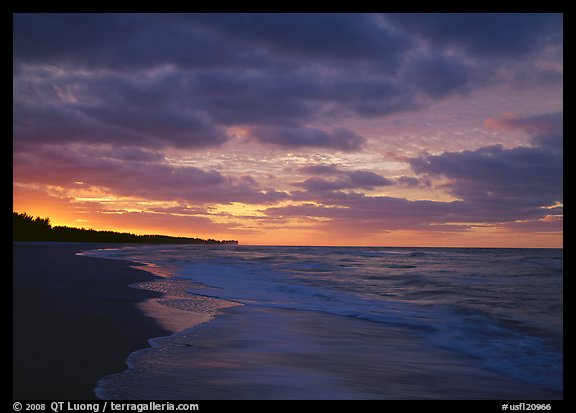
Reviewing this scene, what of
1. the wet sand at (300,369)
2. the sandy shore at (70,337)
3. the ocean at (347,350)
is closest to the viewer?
the sandy shore at (70,337)

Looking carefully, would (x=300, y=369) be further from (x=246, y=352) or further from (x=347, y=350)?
(x=347, y=350)

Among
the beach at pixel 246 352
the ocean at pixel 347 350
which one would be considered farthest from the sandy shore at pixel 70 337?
the ocean at pixel 347 350

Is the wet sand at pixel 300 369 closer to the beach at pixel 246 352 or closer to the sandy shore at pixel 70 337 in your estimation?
the beach at pixel 246 352

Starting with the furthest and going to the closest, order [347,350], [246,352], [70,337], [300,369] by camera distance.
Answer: [347,350] → [246,352] → [70,337] → [300,369]

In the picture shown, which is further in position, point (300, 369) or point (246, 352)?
point (246, 352)

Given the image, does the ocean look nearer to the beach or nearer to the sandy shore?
the beach

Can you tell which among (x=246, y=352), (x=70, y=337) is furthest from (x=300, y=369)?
(x=70, y=337)


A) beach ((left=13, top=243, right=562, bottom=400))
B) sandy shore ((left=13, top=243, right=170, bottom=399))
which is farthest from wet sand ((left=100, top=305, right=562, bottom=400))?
sandy shore ((left=13, top=243, right=170, bottom=399))

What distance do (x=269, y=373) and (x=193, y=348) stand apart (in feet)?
5.49
